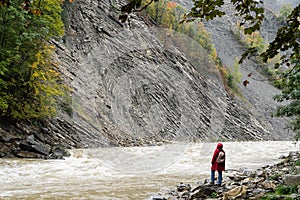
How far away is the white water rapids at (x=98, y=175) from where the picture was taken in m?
9.27

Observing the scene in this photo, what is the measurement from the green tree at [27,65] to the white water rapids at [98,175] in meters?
3.82

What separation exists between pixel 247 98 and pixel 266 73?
24.1m

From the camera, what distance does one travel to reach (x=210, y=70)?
51.5 m

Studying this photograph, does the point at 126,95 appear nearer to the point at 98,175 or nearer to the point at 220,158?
the point at 98,175

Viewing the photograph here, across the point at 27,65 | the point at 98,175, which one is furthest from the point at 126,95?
the point at 98,175

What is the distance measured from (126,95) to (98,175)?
706 inches

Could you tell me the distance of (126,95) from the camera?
30094 mm

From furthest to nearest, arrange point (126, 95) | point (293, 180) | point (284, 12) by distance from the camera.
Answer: point (284, 12) → point (126, 95) → point (293, 180)

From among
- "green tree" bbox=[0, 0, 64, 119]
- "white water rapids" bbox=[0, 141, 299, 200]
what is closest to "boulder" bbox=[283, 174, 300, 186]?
"white water rapids" bbox=[0, 141, 299, 200]

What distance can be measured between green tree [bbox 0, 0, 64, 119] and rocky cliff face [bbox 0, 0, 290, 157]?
1.24 meters

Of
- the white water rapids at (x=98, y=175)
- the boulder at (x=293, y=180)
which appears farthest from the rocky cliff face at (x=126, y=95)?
the boulder at (x=293, y=180)

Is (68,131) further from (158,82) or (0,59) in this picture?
(158,82)

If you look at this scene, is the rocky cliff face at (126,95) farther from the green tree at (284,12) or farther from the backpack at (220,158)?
the green tree at (284,12)

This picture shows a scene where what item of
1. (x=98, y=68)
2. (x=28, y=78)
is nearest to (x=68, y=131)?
(x=28, y=78)
